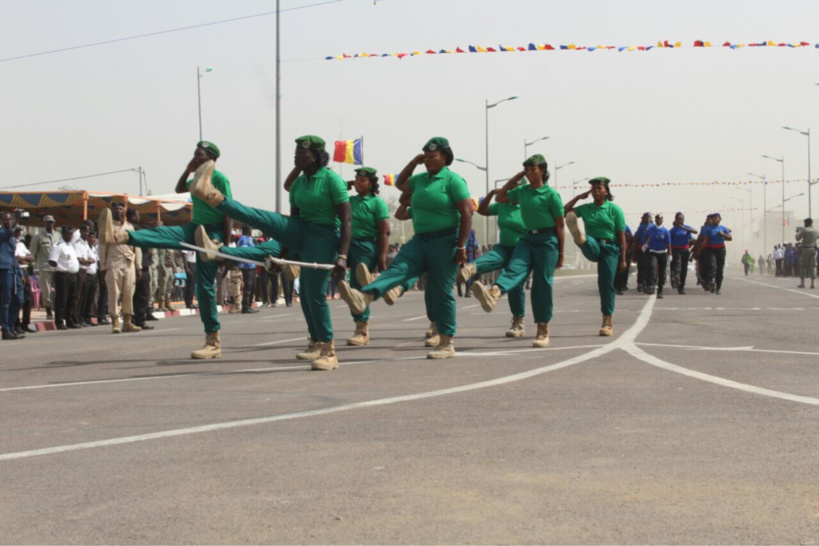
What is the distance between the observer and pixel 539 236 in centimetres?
1248

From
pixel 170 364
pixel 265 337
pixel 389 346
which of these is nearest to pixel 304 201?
pixel 170 364

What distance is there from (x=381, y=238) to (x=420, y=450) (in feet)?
23.3

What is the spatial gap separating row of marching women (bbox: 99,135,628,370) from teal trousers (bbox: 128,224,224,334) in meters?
0.01

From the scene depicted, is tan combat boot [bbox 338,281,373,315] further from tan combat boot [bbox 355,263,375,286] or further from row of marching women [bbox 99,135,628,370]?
tan combat boot [bbox 355,263,375,286]

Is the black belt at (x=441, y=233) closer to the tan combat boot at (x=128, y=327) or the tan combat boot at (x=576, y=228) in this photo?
the tan combat boot at (x=576, y=228)

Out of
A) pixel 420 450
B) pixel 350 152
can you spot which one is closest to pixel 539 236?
pixel 420 450

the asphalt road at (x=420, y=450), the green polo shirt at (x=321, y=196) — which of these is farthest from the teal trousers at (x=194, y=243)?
the green polo shirt at (x=321, y=196)

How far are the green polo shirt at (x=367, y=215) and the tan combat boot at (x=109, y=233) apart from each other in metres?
3.15

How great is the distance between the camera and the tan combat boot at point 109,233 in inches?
376

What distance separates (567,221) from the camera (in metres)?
13.0

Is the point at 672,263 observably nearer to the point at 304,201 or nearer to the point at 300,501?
the point at 304,201

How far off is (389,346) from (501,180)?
63698 millimetres

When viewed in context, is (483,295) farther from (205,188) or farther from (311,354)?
(205,188)

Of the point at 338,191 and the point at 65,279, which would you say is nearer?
the point at 338,191
